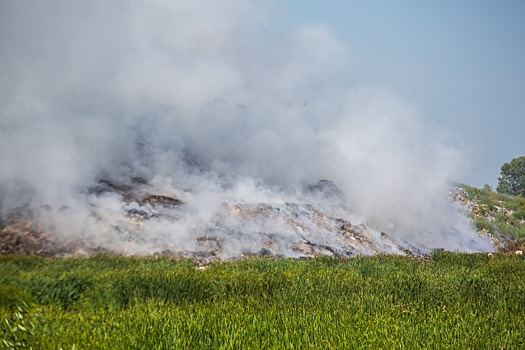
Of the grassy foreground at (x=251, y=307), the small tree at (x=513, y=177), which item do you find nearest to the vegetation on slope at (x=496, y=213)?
the grassy foreground at (x=251, y=307)

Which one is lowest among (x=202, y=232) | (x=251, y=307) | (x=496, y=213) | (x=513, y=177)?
(x=251, y=307)

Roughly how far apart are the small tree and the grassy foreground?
54.8 metres

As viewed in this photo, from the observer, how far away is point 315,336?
13.1 feet

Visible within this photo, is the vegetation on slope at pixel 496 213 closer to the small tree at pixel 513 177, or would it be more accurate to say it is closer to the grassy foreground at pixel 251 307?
the grassy foreground at pixel 251 307

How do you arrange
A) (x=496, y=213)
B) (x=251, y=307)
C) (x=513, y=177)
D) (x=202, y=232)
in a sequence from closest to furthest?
(x=251, y=307) < (x=202, y=232) < (x=496, y=213) < (x=513, y=177)

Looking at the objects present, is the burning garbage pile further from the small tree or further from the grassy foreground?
the small tree

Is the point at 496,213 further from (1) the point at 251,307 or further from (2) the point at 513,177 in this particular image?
(2) the point at 513,177

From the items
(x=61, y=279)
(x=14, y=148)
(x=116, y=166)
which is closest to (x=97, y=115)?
(x=116, y=166)

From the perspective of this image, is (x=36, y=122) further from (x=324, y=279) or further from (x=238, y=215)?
(x=324, y=279)

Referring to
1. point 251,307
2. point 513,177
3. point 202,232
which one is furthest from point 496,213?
point 513,177

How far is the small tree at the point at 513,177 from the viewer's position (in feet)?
185

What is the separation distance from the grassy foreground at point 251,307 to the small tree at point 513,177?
54.8m

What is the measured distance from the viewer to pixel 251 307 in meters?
5.91

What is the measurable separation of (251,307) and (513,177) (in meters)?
64.0
